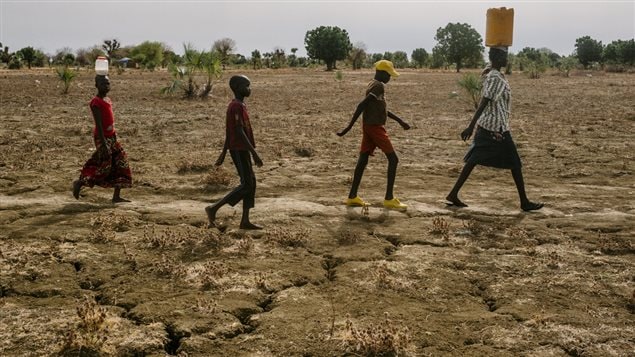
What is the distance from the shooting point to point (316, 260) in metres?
5.23

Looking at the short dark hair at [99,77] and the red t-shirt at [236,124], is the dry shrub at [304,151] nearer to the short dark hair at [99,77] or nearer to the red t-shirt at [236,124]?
the short dark hair at [99,77]

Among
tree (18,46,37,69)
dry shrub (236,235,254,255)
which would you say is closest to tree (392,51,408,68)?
tree (18,46,37,69)

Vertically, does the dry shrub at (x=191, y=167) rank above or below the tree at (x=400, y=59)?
below

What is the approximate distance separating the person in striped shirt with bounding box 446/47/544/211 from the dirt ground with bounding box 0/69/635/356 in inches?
21.9

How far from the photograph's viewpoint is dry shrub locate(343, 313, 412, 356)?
357cm

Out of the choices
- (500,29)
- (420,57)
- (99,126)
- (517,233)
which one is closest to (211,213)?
(99,126)

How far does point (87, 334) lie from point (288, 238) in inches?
89.6

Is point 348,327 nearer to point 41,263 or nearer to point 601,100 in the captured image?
point 41,263

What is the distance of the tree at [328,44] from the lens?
6469 centimetres

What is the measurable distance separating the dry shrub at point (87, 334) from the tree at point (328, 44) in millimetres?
60425

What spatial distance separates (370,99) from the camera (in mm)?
6695

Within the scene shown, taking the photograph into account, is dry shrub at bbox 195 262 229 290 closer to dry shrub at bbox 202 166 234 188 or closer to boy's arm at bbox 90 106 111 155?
boy's arm at bbox 90 106 111 155

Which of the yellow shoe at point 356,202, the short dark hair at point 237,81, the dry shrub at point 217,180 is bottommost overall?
the yellow shoe at point 356,202

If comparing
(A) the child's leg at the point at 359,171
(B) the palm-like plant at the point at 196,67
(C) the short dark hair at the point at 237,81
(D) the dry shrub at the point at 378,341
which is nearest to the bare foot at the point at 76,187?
(C) the short dark hair at the point at 237,81
